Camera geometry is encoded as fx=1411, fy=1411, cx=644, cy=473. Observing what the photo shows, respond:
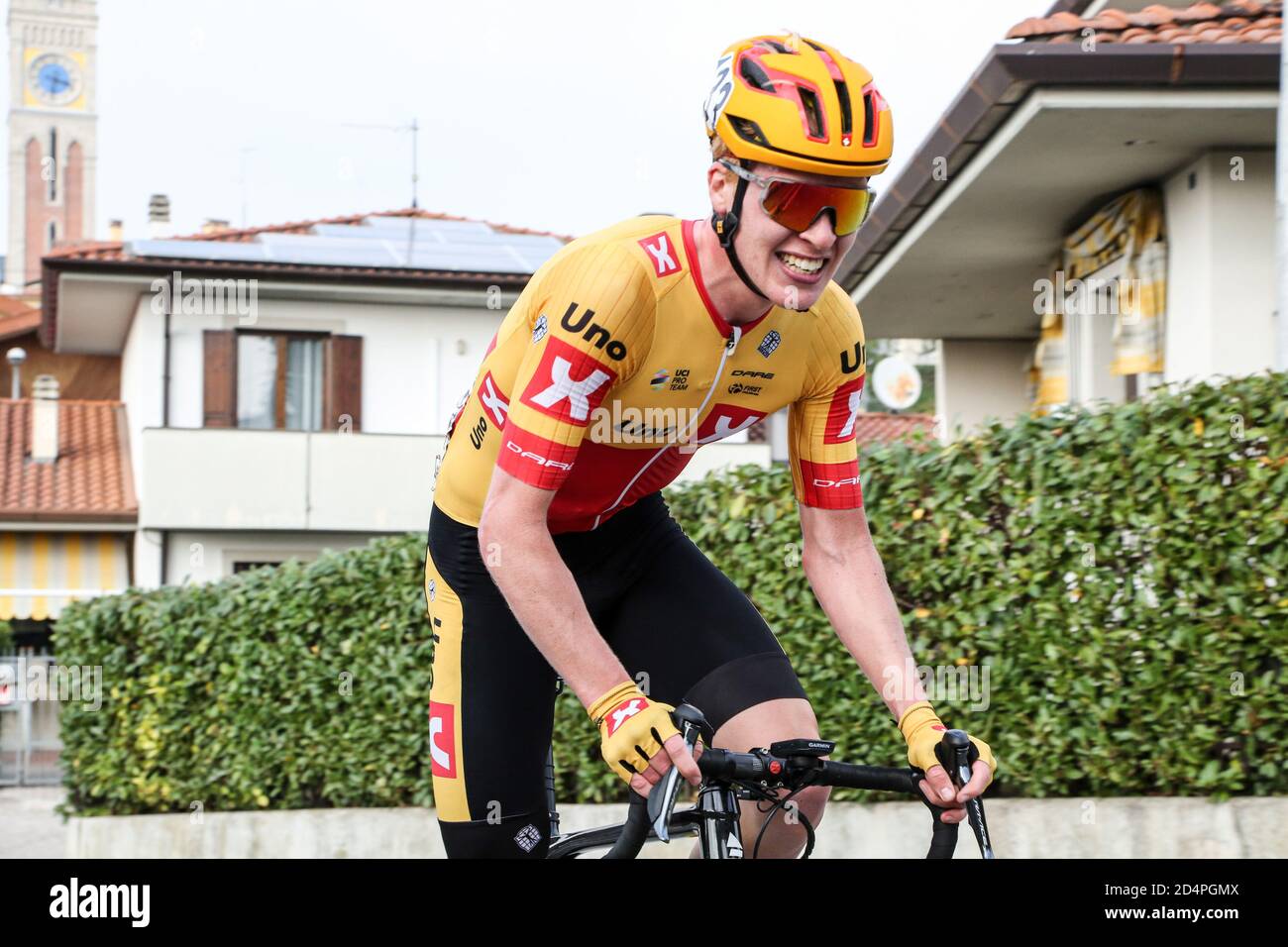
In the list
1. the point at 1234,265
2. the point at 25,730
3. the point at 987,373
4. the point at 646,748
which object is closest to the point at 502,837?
the point at 646,748

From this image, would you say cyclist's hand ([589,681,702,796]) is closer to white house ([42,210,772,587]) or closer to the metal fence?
the metal fence

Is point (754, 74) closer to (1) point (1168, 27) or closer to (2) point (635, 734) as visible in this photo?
(2) point (635, 734)

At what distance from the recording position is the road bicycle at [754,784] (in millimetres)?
2541

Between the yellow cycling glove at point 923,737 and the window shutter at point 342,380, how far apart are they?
875 inches

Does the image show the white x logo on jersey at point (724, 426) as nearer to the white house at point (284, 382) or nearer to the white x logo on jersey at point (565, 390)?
the white x logo on jersey at point (565, 390)

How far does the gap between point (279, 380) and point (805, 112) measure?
900 inches

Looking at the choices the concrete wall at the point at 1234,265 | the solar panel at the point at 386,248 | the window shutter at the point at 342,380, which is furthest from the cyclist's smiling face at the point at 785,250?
the window shutter at the point at 342,380

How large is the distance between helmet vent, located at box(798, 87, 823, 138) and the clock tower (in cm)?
14143

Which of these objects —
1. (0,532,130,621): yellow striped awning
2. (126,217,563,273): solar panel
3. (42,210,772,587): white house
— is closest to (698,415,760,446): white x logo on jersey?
(42,210,772,587): white house

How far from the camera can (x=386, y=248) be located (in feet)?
84.3

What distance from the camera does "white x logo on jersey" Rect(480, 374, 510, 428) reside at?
3.30 metres

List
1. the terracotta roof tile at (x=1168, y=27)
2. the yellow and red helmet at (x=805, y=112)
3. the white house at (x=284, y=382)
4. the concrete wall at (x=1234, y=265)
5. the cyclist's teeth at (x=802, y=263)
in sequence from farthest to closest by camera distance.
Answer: the white house at (x=284, y=382) → the concrete wall at (x=1234, y=265) → the terracotta roof tile at (x=1168, y=27) → the cyclist's teeth at (x=802, y=263) → the yellow and red helmet at (x=805, y=112)

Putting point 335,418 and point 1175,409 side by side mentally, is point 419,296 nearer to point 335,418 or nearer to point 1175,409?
point 335,418

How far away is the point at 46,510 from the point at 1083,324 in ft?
64.5
